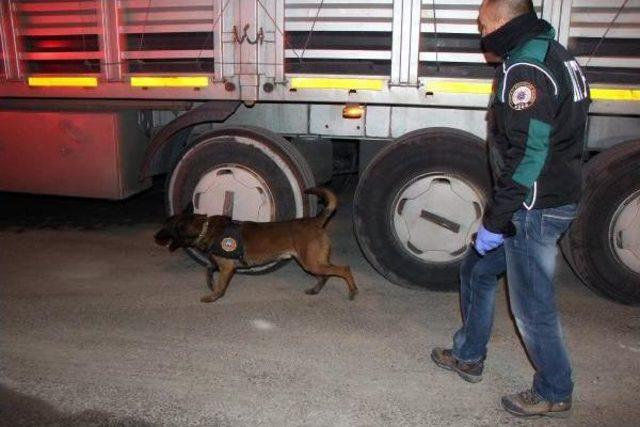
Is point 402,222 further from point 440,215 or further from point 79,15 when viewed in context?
point 79,15

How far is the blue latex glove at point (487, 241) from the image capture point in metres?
2.75

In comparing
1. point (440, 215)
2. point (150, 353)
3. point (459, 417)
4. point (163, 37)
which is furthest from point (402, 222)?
point (163, 37)

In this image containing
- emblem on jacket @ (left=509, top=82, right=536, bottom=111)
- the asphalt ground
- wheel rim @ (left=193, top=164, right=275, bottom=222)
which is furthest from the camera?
wheel rim @ (left=193, top=164, right=275, bottom=222)

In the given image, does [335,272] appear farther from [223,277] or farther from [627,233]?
[627,233]

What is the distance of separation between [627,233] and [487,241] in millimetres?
2077

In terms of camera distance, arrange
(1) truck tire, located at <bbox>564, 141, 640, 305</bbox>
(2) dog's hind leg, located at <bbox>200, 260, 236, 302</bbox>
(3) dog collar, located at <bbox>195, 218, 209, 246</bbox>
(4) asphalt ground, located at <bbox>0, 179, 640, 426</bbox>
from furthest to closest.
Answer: (2) dog's hind leg, located at <bbox>200, 260, 236, 302</bbox>, (3) dog collar, located at <bbox>195, 218, 209, 246</bbox>, (1) truck tire, located at <bbox>564, 141, 640, 305</bbox>, (4) asphalt ground, located at <bbox>0, 179, 640, 426</bbox>

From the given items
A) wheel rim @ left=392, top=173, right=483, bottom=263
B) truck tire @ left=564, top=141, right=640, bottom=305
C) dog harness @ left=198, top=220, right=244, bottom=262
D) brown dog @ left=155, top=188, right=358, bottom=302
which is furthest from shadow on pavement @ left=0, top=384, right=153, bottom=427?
truck tire @ left=564, top=141, right=640, bottom=305

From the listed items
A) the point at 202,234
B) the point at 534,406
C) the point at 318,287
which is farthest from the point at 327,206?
the point at 534,406

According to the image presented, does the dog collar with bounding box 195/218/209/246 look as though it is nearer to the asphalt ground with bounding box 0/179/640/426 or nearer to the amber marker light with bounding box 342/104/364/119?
the asphalt ground with bounding box 0/179/640/426

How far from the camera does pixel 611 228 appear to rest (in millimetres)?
4211

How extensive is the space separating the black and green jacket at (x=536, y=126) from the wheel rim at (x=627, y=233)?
1.76m

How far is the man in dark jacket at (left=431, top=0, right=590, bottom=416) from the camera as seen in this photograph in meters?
2.50

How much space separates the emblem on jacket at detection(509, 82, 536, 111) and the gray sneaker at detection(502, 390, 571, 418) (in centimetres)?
154

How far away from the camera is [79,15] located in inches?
177
